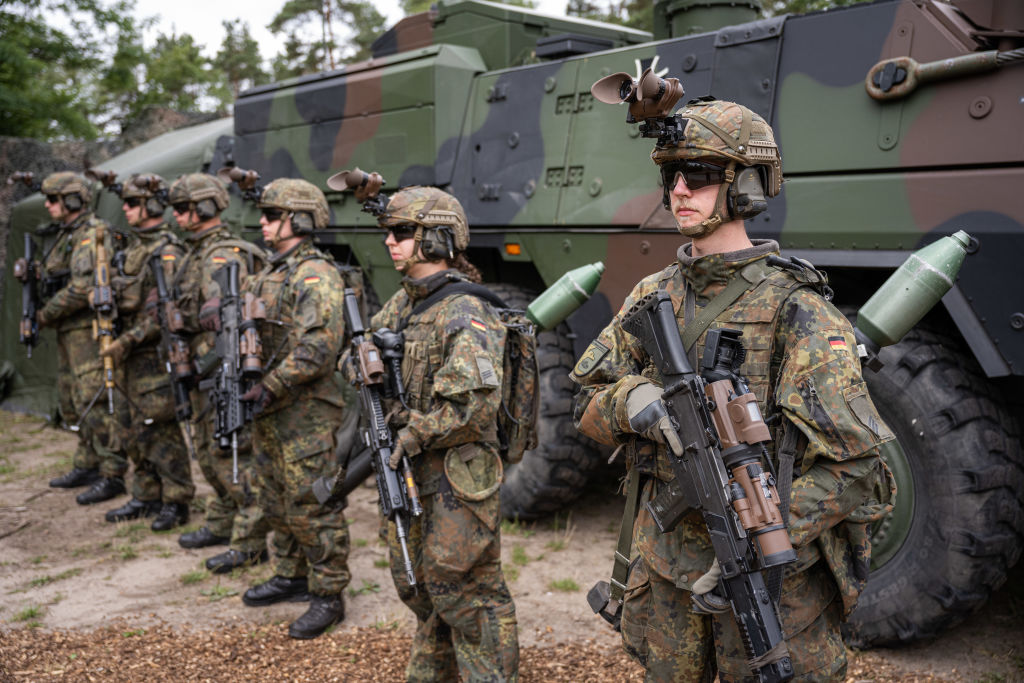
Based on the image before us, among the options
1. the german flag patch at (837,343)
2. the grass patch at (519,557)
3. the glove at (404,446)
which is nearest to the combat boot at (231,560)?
the grass patch at (519,557)

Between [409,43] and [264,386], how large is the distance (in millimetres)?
3434

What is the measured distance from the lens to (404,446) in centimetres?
333

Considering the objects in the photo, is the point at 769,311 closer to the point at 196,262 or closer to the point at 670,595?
the point at 670,595

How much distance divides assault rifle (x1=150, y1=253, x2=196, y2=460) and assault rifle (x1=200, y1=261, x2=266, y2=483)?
0.60 metres

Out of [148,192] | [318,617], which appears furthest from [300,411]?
[148,192]

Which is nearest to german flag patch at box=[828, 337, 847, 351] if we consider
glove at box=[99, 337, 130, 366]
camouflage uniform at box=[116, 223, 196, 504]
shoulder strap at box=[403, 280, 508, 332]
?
shoulder strap at box=[403, 280, 508, 332]

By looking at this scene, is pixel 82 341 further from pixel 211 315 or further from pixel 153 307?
pixel 211 315

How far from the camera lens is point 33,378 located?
32.1ft

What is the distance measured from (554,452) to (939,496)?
2232 millimetres

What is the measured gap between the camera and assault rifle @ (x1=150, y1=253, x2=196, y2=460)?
229 inches

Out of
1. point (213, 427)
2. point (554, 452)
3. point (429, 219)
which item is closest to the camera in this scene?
point (429, 219)

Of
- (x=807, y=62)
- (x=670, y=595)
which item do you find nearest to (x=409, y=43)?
(x=807, y=62)

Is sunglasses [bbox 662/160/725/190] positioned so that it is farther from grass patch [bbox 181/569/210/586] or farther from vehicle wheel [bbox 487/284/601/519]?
grass patch [bbox 181/569/210/586]

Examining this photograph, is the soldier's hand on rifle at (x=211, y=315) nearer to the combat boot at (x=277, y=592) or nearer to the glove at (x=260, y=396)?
the glove at (x=260, y=396)
